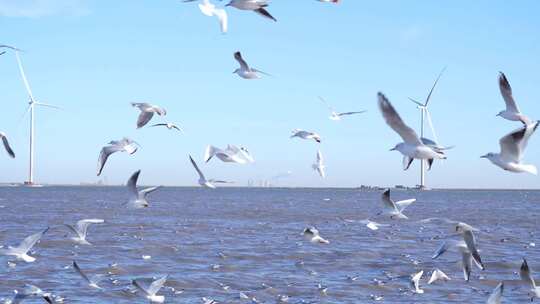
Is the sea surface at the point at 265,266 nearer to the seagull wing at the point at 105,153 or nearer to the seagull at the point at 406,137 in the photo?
the seagull wing at the point at 105,153

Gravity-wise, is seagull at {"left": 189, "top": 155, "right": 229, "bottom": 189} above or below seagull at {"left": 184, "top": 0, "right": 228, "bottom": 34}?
below

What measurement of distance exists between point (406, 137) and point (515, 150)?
1.35 metres

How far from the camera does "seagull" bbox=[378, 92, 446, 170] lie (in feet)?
31.1

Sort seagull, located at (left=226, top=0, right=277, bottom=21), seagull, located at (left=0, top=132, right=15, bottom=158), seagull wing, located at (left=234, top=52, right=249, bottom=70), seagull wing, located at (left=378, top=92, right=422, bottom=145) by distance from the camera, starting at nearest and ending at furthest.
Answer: seagull wing, located at (left=378, top=92, right=422, bottom=145), seagull, located at (left=226, top=0, right=277, bottom=21), seagull wing, located at (left=234, top=52, right=249, bottom=70), seagull, located at (left=0, top=132, right=15, bottom=158)

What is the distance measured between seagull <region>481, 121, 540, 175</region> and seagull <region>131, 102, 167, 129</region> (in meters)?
5.88

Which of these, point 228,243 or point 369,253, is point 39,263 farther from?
point 369,253

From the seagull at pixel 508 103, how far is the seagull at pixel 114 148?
5850 mm

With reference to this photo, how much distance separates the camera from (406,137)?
9.84 metres

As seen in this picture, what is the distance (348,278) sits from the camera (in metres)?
23.1

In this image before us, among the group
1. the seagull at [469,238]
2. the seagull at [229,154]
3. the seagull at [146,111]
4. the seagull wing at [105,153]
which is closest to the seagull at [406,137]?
the seagull at [469,238]

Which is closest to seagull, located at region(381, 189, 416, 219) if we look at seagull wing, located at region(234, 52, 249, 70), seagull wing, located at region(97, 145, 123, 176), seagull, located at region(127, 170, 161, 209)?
seagull wing, located at region(234, 52, 249, 70)

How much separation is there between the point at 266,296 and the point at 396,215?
727 centimetres

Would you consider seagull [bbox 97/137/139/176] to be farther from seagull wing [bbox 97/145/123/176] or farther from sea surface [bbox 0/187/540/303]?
sea surface [bbox 0/187/540/303]

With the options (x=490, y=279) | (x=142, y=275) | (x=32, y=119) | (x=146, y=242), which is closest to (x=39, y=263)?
(x=142, y=275)
